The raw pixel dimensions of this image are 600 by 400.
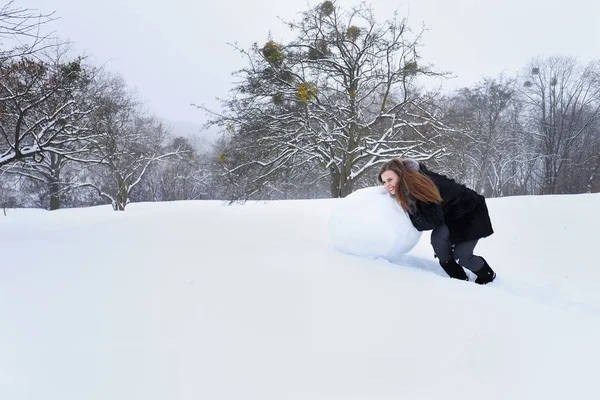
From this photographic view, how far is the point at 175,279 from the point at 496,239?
4.90 meters

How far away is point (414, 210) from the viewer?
2824 mm

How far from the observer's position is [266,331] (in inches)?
57.5

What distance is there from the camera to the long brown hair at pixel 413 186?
9.07 ft

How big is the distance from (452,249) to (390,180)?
3.46ft

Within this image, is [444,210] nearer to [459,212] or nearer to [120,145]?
[459,212]

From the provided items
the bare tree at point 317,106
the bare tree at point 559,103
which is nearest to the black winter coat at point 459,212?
the bare tree at point 317,106

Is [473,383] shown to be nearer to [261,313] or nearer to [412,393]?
[412,393]

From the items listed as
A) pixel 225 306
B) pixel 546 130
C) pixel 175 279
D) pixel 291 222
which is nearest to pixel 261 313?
pixel 225 306

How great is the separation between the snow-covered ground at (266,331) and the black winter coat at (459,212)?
0.91m

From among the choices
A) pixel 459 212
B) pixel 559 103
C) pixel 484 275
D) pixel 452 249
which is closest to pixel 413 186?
pixel 459 212

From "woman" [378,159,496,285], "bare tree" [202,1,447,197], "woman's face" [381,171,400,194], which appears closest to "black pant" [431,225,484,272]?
"woman" [378,159,496,285]

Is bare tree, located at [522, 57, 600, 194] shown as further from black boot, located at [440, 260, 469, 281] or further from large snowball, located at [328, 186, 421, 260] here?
large snowball, located at [328, 186, 421, 260]

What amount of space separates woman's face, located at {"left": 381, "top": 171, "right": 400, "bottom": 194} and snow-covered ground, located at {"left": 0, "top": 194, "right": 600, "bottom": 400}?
2.34 feet

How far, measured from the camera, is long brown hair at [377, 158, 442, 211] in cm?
276
